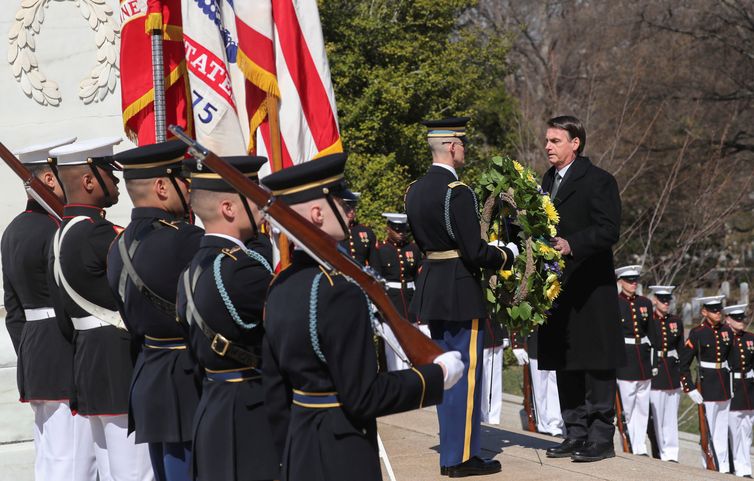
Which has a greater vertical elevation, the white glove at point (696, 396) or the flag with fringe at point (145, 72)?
the flag with fringe at point (145, 72)

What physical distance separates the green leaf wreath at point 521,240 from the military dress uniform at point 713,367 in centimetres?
768

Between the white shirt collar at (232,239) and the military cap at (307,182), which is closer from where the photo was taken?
the military cap at (307,182)

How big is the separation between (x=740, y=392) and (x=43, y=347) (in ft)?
33.8

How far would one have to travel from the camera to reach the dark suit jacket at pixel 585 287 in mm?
6641

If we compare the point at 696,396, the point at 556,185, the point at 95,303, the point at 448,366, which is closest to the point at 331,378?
the point at 448,366

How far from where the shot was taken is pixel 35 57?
25.7ft

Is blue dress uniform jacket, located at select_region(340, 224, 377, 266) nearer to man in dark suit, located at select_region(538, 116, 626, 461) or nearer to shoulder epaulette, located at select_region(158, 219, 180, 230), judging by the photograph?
man in dark suit, located at select_region(538, 116, 626, 461)

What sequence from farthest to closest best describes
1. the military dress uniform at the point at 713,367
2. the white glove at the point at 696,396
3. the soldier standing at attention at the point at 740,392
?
the soldier standing at attention at the point at 740,392 < the military dress uniform at the point at 713,367 < the white glove at the point at 696,396

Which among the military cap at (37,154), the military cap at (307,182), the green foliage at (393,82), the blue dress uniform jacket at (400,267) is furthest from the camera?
the green foliage at (393,82)

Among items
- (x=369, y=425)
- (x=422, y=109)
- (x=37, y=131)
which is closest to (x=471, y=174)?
(x=422, y=109)

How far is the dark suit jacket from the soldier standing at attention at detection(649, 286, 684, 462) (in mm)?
6501

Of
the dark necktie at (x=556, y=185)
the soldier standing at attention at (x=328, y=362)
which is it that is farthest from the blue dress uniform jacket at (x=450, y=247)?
the soldier standing at attention at (x=328, y=362)

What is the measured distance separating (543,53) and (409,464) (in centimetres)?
2540

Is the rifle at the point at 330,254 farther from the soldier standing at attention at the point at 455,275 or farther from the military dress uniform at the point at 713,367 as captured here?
the military dress uniform at the point at 713,367
